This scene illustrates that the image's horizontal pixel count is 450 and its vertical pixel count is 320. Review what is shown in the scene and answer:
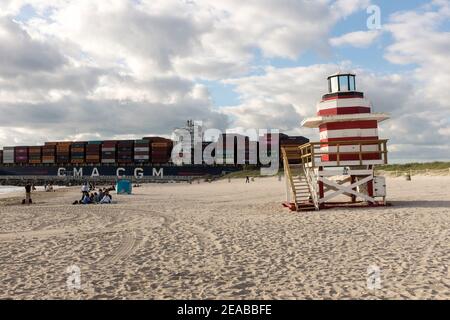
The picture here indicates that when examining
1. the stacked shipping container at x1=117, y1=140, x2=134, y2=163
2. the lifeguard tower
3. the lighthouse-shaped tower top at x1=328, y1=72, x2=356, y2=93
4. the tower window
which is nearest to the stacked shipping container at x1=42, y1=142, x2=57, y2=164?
the stacked shipping container at x1=117, y1=140, x2=134, y2=163

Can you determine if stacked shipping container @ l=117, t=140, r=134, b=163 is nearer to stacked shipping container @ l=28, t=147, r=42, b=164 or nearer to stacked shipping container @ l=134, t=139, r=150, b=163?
stacked shipping container @ l=134, t=139, r=150, b=163

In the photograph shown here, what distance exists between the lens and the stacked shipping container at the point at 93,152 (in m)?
114

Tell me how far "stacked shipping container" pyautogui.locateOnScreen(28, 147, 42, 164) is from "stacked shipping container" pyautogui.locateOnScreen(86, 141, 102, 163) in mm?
17640

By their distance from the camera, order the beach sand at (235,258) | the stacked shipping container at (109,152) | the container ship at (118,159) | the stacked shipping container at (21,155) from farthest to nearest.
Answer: the stacked shipping container at (21,155) < the stacked shipping container at (109,152) < the container ship at (118,159) < the beach sand at (235,258)

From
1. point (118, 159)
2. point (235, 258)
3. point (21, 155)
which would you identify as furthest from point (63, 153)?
point (235, 258)

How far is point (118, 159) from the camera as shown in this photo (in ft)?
366

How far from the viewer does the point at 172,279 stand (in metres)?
6.16

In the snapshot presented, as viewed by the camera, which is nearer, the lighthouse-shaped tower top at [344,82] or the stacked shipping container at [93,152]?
the lighthouse-shaped tower top at [344,82]

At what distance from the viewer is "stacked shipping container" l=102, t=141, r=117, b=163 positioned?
111875 millimetres

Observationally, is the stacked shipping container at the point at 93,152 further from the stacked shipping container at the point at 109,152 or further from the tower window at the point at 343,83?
the tower window at the point at 343,83

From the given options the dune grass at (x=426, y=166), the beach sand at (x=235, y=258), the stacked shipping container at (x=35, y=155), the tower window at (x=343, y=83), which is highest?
the stacked shipping container at (x=35, y=155)

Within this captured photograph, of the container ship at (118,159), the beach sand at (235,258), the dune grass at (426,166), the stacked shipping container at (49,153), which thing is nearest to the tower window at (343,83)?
the beach sand at (235,258)
